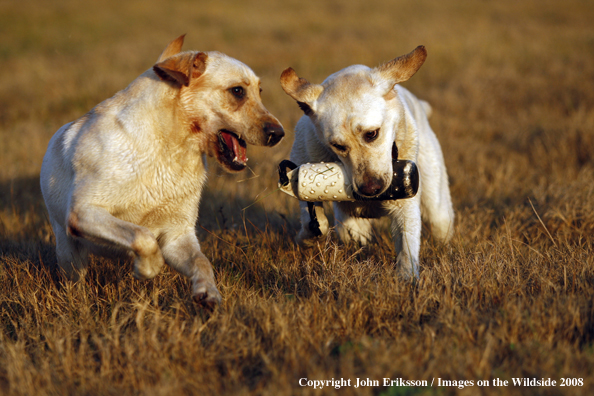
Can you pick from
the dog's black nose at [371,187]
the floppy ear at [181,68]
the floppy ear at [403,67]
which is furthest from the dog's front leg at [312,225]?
the floppy ear at [181,68]

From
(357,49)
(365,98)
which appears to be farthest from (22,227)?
(357,49)

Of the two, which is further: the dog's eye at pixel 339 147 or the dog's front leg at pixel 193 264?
the dog's eye at pixel 339 147

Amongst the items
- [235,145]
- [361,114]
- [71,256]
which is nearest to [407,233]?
[361,114]

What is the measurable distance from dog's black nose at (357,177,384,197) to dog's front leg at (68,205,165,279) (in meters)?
1.37

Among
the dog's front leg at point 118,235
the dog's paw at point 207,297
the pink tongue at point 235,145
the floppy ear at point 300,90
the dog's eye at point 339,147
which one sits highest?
the floppy ear at point 300,90

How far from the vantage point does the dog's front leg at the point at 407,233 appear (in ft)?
11.5

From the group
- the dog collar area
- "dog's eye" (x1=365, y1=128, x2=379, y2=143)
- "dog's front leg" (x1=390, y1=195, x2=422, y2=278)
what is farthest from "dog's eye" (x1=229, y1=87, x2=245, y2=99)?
"dog's front leg" (x1=390, y1=195, x2=422, y2=278)

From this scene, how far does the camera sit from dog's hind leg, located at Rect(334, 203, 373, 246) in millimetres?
4121

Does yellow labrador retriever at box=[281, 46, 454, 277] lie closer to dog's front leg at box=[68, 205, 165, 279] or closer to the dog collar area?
the dog collar area

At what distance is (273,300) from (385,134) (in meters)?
1.41

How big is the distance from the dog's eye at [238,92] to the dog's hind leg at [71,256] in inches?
→ 55.4

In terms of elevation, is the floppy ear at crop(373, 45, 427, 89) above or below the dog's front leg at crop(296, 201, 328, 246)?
above

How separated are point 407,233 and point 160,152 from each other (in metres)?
1.76

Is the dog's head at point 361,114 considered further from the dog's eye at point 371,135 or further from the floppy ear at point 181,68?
the floppy ear at point 181,68
